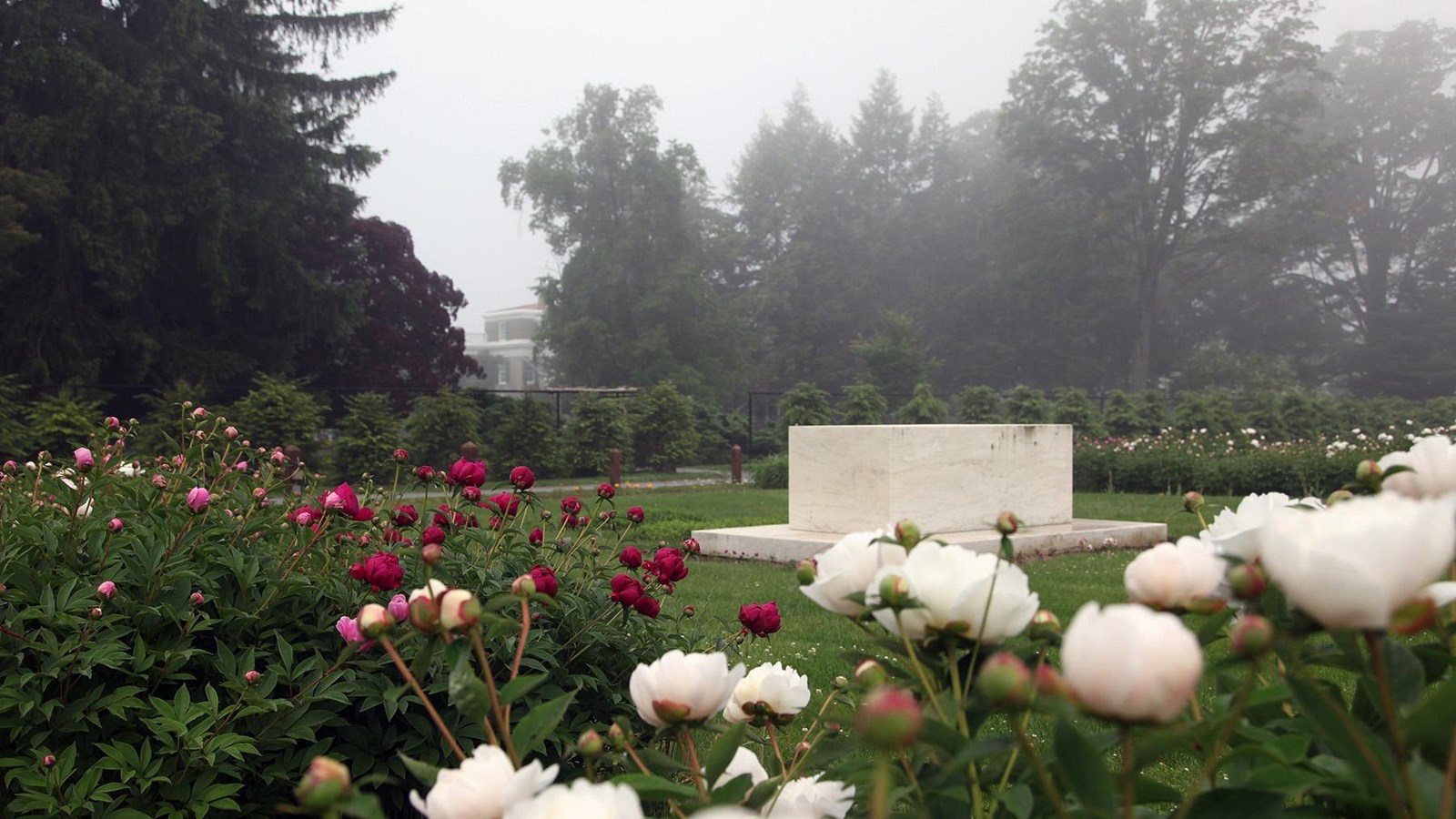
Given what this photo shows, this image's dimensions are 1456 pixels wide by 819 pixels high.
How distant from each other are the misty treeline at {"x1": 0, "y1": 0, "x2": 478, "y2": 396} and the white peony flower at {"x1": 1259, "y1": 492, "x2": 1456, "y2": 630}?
56.0ft

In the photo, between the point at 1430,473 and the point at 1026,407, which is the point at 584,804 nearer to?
the point at 1430,473

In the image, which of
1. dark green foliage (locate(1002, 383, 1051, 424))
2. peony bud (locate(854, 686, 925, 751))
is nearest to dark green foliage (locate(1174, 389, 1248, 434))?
dark green foliage (locate(1002, 383, 1051, 424))

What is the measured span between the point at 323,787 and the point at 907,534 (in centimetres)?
50

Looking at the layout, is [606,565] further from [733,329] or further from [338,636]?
[733,329]

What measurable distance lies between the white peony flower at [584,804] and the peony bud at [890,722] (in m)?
0.16

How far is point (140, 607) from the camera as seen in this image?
6.48 feet

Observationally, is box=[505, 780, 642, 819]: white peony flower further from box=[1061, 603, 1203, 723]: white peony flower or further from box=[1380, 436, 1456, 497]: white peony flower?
box=[1380, 436, 1456, 497]: white peony flower

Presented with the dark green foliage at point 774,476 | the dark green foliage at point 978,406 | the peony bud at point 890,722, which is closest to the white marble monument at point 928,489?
the peony bud at point 890,722

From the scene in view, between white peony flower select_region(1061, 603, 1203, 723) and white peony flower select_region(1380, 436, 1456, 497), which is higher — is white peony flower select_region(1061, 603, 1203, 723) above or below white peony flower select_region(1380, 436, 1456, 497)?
below

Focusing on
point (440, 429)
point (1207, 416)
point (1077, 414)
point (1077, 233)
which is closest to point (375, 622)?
point (440, 429)

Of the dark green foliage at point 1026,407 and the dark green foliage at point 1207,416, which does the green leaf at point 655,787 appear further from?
the dark green foliage at point 1026,407

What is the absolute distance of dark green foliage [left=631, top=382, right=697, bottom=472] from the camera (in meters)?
19.3

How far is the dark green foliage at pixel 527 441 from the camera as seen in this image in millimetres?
17188

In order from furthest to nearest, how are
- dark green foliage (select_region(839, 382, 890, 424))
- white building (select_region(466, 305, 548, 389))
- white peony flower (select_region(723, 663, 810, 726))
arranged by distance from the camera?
white building (select_region(466, 305, 548, 389)) → dark green foliage (select_region(839, 382, 890, 424)) → white peony flower (select_region(723, 663, 810, 726))
